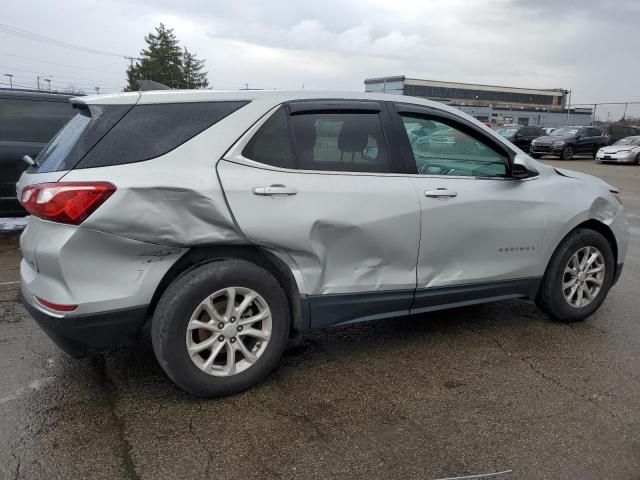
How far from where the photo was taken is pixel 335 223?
10.4ft

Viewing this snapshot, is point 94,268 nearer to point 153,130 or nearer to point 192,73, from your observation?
point 153,130

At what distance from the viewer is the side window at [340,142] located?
323 centimetres

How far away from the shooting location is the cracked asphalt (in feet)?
8.30

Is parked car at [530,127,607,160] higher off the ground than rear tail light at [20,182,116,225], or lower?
lower

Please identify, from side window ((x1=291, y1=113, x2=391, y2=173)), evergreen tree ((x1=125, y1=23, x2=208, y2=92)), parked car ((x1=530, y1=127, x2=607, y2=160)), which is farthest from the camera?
evergreen tree ((x1=125, y1=23, x2=208, y2=92))

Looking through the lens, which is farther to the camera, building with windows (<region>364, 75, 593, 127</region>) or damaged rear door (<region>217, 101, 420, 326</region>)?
building with windows (<region>364, 75, 593, 127</region>)

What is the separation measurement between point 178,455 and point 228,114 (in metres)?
1.80

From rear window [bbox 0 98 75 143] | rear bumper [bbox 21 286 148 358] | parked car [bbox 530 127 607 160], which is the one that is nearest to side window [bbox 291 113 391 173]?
rear bumper [bbox 21 286 148 358]

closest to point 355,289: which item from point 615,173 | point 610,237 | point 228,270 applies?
point 228,270

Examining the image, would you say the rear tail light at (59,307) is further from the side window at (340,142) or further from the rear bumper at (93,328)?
the side window at (340,142)

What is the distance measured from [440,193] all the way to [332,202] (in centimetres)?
79

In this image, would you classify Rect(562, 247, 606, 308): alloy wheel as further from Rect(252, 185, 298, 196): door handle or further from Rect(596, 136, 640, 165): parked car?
Rect(596, 136, 640, 165): parked car

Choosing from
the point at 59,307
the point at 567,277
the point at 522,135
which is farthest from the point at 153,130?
the point at 522,135

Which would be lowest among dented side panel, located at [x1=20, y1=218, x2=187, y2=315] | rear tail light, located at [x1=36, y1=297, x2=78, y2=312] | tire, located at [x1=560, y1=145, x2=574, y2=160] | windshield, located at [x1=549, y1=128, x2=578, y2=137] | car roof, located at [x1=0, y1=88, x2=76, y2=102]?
tire, located at [x1=560, y1=145, x2=574, y2=160]
